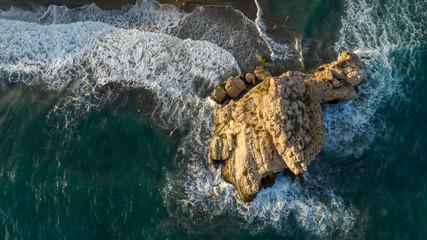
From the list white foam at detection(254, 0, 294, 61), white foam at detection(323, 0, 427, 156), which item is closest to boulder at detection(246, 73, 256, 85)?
white foam at detection(254, 0, 294, 61)

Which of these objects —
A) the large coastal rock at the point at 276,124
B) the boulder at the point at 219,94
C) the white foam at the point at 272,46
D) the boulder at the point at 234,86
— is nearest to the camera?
the large coastal rock at the point at 276,124

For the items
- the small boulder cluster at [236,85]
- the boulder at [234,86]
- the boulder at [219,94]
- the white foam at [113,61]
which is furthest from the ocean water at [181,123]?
the boulder at [234,86]

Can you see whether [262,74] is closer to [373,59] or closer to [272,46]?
[272,46]

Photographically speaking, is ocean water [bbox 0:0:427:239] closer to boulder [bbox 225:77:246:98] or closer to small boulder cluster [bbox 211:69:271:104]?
small boulder cluster [bbox 211:69:271:104]

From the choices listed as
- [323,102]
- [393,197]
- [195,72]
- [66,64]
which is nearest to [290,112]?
[323,102]

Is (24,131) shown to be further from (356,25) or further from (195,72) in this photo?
(356,25)

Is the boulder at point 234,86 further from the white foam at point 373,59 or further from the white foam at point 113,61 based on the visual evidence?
the white foam at point 373,59

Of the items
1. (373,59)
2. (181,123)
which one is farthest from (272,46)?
(181,123)
